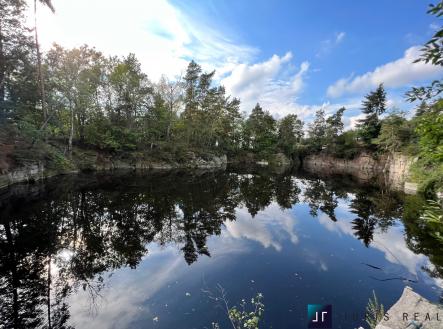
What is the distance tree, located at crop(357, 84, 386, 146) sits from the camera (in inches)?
1988

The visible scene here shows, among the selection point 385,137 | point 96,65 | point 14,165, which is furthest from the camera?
point 385,137

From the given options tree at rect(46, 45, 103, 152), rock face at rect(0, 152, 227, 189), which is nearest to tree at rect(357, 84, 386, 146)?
rock face at rect(0, 152, 227, 189)

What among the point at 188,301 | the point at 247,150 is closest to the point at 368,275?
the point at 188,301

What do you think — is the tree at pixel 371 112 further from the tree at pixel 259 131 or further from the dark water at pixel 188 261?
the dark water at pixel 188 261

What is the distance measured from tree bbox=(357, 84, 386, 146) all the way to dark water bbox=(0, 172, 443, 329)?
138 feet

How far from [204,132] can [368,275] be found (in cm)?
4191

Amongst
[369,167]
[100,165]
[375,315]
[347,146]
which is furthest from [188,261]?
[347,146]

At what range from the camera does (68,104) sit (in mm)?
26688

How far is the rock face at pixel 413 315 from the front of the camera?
344 cm

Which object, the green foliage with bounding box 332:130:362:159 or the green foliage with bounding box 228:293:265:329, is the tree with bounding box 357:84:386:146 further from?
the green foliage with bounding box 228:293:265:329

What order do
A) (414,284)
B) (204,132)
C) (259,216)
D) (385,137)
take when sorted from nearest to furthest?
(414,284) < (259,216) < (385,137) < (204,132)

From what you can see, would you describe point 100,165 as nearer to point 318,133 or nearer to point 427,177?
point 427,177

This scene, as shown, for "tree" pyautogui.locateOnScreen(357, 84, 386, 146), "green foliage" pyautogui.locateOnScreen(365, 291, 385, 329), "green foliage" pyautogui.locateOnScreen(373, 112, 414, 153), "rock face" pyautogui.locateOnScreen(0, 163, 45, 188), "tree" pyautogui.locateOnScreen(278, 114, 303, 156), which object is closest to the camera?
"green foliage" pyautogui.locateOnScreen(365, 291, 385, 329)

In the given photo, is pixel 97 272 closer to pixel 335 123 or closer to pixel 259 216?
pixel 259 216
